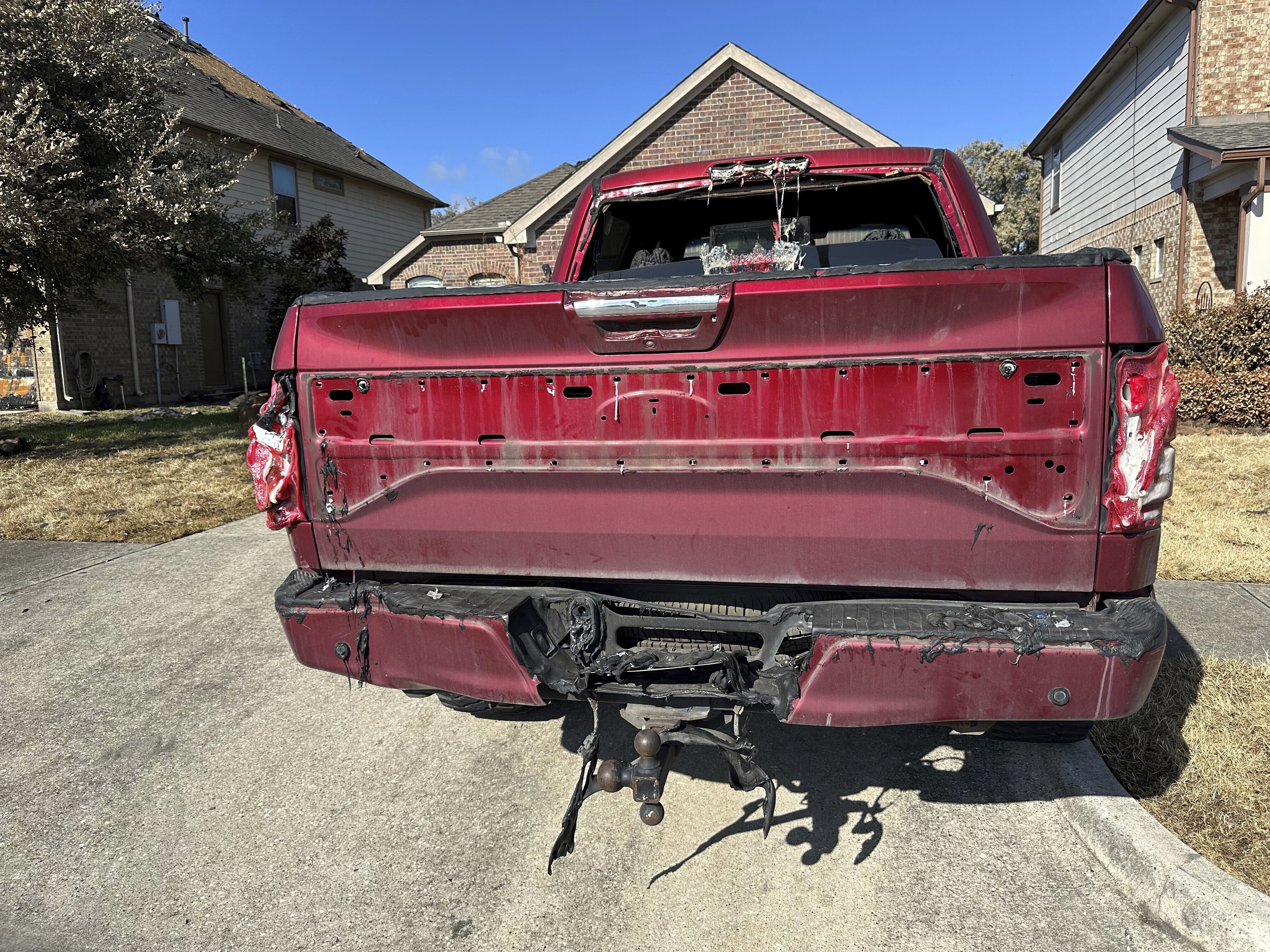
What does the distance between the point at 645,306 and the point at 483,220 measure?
57.8ft

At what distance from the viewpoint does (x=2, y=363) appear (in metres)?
17.2

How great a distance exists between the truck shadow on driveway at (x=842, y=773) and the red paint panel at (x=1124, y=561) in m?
1.14

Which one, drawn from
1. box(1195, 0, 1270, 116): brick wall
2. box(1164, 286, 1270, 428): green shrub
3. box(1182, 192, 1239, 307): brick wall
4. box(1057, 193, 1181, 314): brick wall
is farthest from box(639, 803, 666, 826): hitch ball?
box(1195, 0, 1270, 116): brick wall

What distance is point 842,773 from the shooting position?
3.19 m

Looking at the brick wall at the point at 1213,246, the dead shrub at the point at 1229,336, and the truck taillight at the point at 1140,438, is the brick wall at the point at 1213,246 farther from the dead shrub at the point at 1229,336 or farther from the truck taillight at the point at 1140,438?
the truck taillight at the point at 1140,438

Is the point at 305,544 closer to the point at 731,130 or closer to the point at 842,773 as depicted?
the point at 842,773

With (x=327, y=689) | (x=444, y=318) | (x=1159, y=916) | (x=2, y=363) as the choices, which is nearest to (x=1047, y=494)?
(x=1159, y=916)

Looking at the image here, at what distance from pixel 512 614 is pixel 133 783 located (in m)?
2.00

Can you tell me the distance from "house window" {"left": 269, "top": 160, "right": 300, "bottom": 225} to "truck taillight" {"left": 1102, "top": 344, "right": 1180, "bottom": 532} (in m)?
22.1

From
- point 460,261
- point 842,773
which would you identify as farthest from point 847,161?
point 460,261

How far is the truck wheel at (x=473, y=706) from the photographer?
3.25 metres

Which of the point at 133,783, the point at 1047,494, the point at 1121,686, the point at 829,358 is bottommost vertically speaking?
the point at 133,783

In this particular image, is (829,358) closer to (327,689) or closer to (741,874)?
(741,874)

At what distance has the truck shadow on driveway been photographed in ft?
9.37
